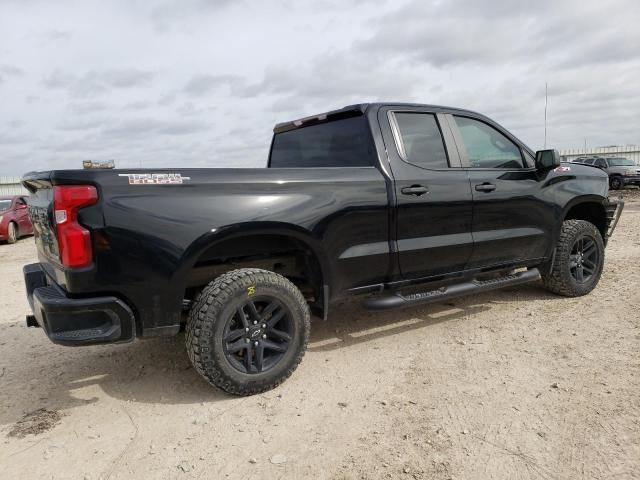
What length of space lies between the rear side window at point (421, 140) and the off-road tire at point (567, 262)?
176cm

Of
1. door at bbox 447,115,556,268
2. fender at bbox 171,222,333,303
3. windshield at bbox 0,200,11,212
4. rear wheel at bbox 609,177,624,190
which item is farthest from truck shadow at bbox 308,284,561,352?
rear wheel at bbox 609,177,624,190

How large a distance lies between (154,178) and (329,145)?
5.54 ft

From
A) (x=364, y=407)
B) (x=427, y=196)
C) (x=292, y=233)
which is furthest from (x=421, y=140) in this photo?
(x=364, y=407)

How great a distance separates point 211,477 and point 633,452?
2074mm

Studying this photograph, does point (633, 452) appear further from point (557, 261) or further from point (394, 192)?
point (557, 261)

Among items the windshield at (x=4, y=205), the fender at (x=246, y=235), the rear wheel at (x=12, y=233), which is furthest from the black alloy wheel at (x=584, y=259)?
the windshield at (x=4, y=205)

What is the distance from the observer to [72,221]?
2682 mm

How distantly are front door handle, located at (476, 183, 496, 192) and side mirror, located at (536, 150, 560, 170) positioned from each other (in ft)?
2.11

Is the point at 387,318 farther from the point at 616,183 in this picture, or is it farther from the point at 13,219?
the point at 616,183

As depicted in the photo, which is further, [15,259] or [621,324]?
[15,259]

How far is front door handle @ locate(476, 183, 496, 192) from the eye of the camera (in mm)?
4137

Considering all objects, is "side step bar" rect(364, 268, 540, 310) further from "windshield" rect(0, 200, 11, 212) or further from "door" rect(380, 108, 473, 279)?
"windshield" rect(0, 200, 11, 212)

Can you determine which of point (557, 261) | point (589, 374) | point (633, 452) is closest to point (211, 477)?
point (633, 452)

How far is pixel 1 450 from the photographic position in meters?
2.67
